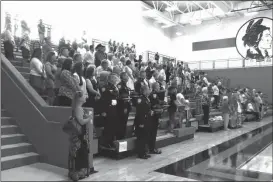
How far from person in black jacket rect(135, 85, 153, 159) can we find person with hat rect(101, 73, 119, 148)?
481 millimetres

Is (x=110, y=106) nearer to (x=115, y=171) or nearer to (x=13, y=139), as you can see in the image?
(x=115, y=171)

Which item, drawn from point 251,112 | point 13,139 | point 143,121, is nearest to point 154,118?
point 143,121

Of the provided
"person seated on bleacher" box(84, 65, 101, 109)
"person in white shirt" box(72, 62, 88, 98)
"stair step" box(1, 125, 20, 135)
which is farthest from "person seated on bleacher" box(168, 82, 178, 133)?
"stair step" box(1, 125, 20, 135)

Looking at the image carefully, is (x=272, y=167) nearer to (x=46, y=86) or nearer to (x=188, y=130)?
(x=188, y=130)

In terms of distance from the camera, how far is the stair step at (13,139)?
4789mm

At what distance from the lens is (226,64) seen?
22.6 meters

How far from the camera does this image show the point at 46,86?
5.58 metres

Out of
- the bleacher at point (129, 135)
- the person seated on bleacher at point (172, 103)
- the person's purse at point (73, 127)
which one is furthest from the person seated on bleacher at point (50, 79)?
the person seated on bleacher at point (172, 103)

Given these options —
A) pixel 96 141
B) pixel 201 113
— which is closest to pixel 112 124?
pixel 96 141

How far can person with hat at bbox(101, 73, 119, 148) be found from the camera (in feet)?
16.7

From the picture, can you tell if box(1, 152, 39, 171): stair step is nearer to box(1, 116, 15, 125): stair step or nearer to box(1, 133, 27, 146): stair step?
box(1, 133, 27, 146): stair step

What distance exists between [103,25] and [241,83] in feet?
40.5

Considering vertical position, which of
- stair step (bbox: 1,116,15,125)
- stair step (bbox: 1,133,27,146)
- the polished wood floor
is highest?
stair step (bbox: 1,116,15,125)

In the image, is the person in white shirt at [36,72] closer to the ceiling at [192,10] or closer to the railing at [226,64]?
the ceiling at [192,10]
